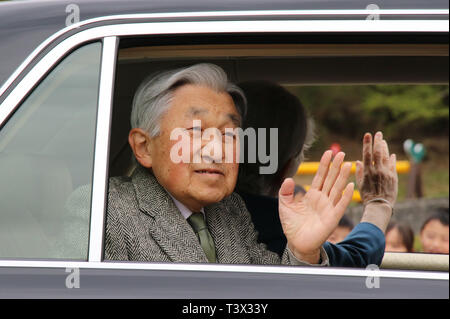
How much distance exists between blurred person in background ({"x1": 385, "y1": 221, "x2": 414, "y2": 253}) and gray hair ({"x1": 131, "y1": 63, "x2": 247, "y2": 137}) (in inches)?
121

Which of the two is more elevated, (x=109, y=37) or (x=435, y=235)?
(x=435, y=235)

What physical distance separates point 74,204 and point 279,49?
2.96ft

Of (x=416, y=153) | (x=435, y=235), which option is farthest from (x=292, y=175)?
(x=416, y=153)

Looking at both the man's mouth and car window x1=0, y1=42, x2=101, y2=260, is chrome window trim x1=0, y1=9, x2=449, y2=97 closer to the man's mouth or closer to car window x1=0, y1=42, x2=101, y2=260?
car window x1=0, y1=42, x2=101, y2=260

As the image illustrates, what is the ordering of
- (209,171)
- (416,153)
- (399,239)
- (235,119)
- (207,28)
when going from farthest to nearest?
(416,153) → (399,239) → (235,119) → (209,171) → (207,28)

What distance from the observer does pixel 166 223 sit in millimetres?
2619

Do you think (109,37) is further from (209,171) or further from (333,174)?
(333,174)

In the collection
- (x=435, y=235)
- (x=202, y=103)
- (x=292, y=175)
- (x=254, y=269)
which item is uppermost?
(x=435, y=235)

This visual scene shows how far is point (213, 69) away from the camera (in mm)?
2783

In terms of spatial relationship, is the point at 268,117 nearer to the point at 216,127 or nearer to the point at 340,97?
the point at 216,127

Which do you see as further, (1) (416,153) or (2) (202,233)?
(1) (416,153)

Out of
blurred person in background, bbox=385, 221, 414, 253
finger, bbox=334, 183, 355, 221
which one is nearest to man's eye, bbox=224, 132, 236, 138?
finger, bbox=334, 183, 355, 221

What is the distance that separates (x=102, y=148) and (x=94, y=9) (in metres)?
0.43

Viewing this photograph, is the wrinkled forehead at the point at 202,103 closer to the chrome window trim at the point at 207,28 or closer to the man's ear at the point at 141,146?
the man's ear at the point at 141,146
